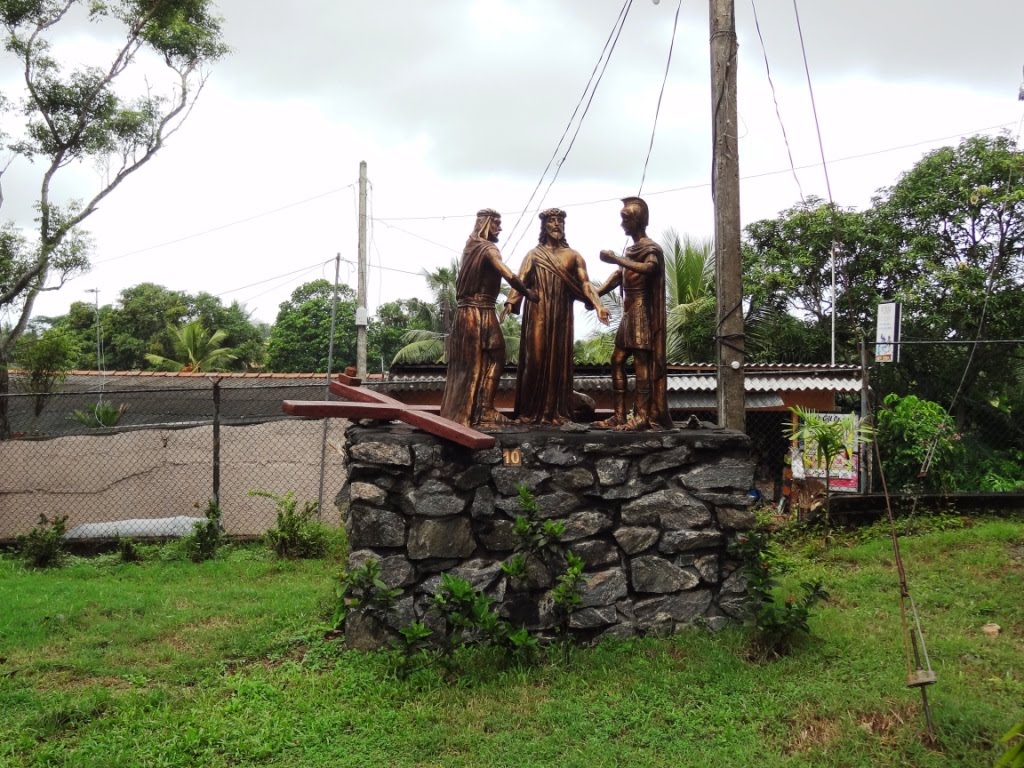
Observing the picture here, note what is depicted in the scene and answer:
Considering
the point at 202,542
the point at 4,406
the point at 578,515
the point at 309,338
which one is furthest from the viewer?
the point at 309,338

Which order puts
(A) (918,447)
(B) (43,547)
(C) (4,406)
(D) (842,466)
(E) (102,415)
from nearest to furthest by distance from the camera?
(B) (43,547) < (A) (918,447) < (D) (842,466) < (C) (4,406) < (E) (102,415)

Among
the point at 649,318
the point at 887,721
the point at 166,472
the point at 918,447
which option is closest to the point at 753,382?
the point at 918,447

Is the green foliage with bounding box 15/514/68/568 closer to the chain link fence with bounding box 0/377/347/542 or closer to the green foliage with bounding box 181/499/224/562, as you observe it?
the chain link fence with bounding box 0/377/347/542

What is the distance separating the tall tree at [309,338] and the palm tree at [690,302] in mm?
13885

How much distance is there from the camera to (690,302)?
1374 cm

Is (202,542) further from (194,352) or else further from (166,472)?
(194,352)

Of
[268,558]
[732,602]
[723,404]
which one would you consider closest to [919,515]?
[723,404]

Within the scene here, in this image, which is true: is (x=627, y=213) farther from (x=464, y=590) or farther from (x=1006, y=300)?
(x=1006, y=300)

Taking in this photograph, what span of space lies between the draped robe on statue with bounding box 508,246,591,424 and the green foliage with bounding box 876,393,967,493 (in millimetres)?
4340

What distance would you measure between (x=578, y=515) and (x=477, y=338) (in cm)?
127

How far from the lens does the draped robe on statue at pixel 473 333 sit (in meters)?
5.03

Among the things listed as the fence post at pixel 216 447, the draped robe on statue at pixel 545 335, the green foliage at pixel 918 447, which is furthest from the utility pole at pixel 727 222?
the fence post at pixel 216 447

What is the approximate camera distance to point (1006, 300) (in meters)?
11.6

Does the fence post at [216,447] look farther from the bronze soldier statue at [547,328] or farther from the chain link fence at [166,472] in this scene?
the bronze soldier statue at [547,328]
